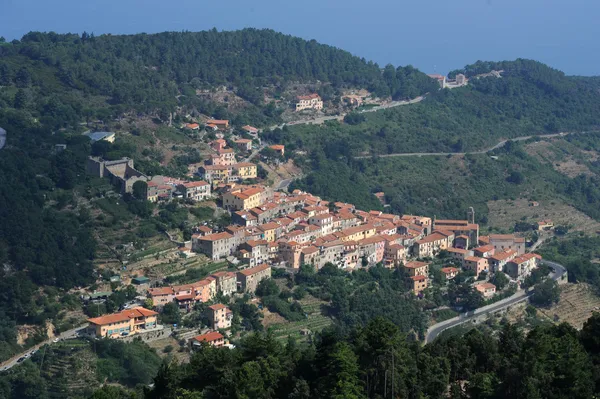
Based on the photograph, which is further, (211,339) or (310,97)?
(310,97)

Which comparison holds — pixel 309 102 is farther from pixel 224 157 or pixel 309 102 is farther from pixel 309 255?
pixel 309 255

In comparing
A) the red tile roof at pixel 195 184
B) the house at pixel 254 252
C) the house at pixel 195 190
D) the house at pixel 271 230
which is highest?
the red tile roof at pixel 195 184

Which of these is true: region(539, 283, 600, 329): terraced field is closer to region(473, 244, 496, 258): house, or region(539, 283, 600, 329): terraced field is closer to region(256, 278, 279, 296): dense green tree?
region(473, 244, 496, 258): house

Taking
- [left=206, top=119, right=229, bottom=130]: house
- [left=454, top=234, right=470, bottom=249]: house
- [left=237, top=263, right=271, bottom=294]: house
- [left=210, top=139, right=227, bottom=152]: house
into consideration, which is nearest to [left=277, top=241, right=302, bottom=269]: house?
[left=237, top=263, right=271, bottom=294]: house

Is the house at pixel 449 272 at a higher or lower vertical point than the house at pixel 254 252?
lower

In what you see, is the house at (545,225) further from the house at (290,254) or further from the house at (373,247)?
the house at (290,254)

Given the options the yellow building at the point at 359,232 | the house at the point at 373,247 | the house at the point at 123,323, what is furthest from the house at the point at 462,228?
the house at the point at 123,323

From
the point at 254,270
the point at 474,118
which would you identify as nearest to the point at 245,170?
the point at 254,270
